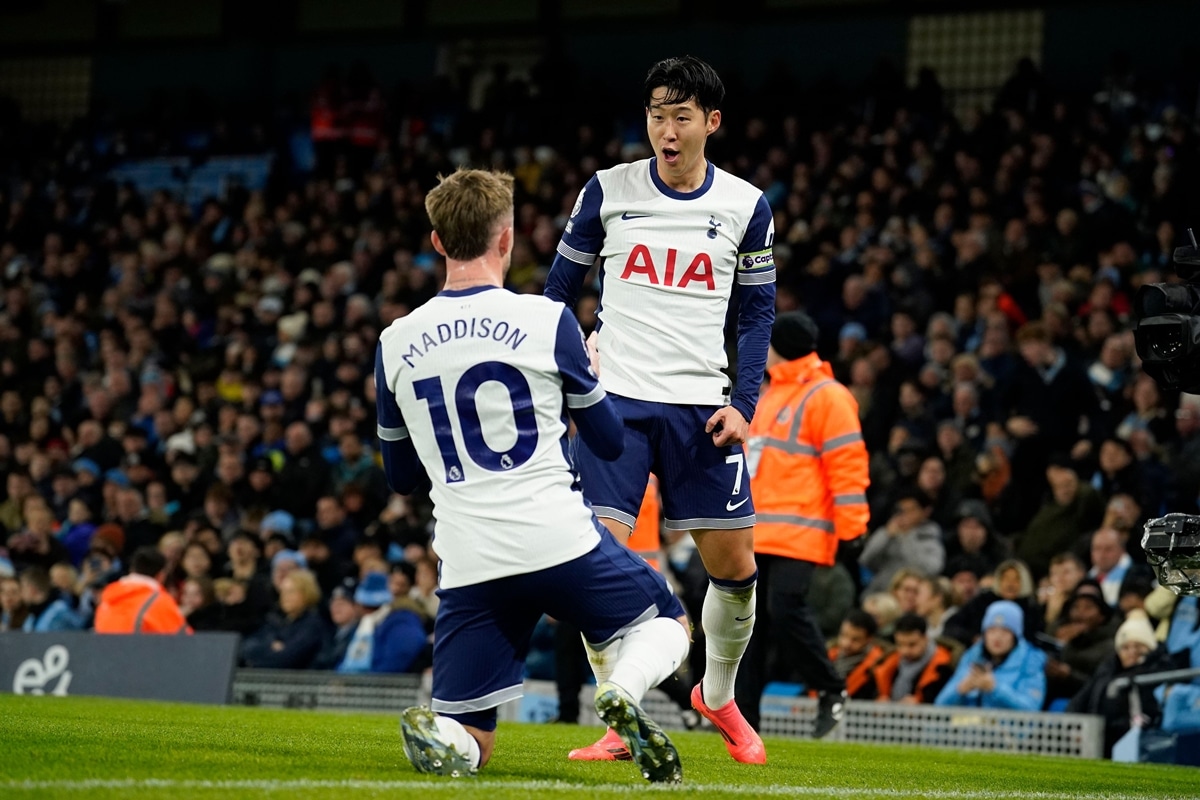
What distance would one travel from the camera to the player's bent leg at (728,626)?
6332mm

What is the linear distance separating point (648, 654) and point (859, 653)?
6812mm

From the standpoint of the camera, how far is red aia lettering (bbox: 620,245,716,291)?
6.34m

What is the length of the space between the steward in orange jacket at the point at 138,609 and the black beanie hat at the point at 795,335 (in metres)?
6.25

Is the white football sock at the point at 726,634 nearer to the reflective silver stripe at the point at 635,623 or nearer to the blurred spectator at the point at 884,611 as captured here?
the reflective silver stripe at the point at 635,623

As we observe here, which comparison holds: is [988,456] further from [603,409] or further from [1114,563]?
[603,409]

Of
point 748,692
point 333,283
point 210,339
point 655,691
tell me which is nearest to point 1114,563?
point 655,691

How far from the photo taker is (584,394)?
15.9 ft

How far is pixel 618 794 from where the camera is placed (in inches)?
180

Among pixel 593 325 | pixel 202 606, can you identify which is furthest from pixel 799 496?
pixel 593 325

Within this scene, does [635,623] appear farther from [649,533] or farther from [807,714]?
[807,714]

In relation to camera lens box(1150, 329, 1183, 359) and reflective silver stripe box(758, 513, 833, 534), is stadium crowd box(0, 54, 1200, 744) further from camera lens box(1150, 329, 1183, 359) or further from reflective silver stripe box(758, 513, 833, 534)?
camera lens box(1150, 329, 1183, 359)

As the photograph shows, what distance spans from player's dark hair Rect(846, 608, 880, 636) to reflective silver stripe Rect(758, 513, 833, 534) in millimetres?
2743

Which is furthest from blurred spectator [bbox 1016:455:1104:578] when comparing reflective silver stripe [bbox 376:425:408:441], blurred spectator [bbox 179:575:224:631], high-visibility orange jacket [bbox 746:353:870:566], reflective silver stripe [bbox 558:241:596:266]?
reflective silver stripe [bbox 376:425:408:441]

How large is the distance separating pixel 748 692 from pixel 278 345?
507 inches
